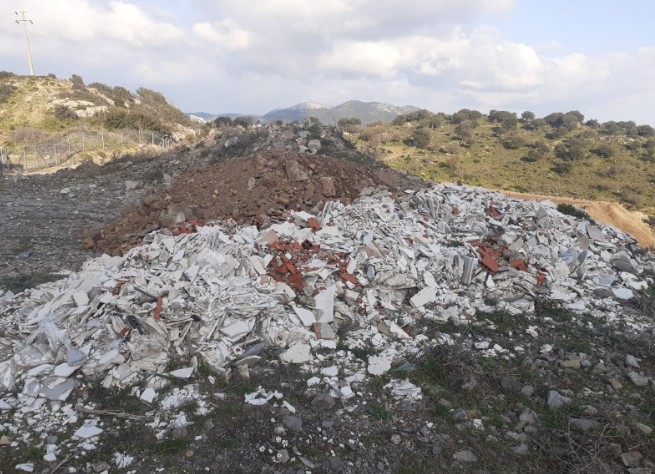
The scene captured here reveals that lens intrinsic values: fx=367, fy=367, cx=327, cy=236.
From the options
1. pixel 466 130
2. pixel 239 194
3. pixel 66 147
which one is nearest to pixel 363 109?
pixel 466 130

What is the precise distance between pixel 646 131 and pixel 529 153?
65.0 feet

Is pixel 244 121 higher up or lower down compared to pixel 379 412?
higher up

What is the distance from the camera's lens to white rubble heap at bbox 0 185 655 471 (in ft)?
14.9

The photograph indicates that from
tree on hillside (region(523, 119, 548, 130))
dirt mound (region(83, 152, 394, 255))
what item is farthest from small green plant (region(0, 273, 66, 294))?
tree on hillside (region(523, 119, 548, 130))

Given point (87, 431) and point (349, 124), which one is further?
point (349, 124)

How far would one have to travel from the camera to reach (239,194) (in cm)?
1027

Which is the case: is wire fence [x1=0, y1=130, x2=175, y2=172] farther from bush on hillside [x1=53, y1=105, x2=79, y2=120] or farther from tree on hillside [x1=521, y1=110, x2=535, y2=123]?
tree on hillside [x1=521, y1=110, x2=535, y2=123]

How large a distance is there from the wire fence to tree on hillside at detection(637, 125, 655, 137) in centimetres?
5098

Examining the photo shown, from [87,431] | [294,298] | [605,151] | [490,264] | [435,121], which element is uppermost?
[435,121]

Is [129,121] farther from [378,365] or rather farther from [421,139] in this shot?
[378,365]

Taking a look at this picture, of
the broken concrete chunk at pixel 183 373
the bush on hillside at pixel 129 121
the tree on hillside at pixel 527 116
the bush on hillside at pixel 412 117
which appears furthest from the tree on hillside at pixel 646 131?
the broken concrete chunk at pixel 183 373

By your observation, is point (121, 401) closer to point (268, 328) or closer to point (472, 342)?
point (268, 328)

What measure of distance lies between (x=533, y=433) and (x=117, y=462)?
13.7 ft

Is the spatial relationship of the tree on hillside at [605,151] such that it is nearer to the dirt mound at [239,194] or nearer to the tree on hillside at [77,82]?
the dirt mound at [239,194]
